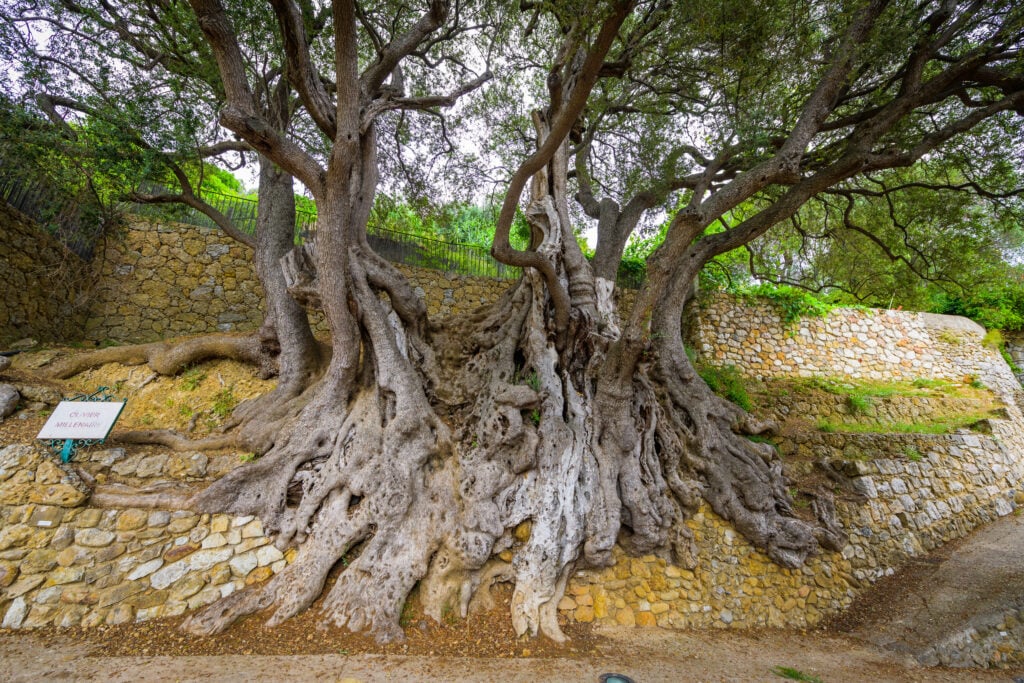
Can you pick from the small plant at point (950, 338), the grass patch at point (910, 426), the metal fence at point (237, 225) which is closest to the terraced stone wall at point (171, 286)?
the metal fence at point (237, 225)

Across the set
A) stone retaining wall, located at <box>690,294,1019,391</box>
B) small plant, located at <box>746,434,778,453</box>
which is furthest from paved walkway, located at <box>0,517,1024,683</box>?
stone retaining wall, located at <box>690,294,1019,391</box>

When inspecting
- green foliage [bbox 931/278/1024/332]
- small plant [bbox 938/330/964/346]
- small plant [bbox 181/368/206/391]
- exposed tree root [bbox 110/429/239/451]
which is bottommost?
exposed tree root [bbox 110/429/239/451]

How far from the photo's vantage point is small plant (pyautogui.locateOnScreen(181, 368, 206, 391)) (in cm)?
505

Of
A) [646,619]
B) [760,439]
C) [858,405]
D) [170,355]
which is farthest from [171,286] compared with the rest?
[858,405]

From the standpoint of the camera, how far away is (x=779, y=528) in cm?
411

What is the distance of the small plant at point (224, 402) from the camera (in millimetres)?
4736

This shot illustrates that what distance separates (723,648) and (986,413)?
29.3ft

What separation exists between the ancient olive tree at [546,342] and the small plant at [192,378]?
1622mm

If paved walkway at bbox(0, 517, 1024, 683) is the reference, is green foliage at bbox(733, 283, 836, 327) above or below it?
above

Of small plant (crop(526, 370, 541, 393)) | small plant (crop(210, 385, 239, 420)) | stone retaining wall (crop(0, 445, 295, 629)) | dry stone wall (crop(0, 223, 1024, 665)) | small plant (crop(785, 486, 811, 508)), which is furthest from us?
small plant (crop(210, 385, 239, 420))

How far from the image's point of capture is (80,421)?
11.1 feet

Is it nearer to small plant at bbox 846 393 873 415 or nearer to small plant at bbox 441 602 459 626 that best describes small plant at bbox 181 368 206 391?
small plant at bbox 441 602 459 626

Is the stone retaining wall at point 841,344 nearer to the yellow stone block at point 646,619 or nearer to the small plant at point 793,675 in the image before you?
the yellow stone block at point 646,619

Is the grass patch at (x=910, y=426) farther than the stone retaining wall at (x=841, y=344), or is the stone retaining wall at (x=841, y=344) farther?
the stone retaining wall at (x=841, y=344)
